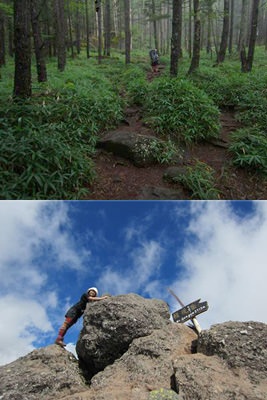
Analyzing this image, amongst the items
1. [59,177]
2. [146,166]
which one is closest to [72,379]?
[59,177]

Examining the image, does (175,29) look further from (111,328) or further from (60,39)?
(111,328)

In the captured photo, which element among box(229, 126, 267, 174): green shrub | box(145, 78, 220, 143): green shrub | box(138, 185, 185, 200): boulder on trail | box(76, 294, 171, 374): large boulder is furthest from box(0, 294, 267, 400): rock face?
box(145, 78, 220, 143): green shrub

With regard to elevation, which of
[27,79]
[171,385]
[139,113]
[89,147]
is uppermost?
[27,79]

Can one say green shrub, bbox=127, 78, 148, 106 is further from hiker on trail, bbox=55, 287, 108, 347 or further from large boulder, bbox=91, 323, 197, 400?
large boulder, bbox=91, 323, 197, 400

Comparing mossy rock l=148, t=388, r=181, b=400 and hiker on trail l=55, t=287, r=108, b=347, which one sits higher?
mossy rock l=148, t=388, r=181, b=400

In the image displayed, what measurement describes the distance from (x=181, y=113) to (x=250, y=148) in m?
2.09

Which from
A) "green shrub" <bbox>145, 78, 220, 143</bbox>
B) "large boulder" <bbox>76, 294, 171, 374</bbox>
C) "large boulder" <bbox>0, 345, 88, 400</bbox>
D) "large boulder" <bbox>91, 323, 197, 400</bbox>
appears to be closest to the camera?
"large boulder" <bbox>91, 323, 197, 400</bbox>

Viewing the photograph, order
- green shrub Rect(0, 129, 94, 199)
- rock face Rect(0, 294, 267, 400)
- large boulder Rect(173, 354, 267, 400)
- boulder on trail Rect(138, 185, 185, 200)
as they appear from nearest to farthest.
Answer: large boulder Rect(173, 354, 267, 400) < rock face Rect(0, 294, 267, 400) < green shrub Rect(0, 129, 94, 199) < boulder on trail Rect(138, 185, 185, 200)

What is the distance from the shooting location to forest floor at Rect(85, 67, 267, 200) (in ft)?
16.5

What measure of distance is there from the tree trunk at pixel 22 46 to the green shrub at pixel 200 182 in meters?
4.18

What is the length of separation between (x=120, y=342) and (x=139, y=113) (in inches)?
242

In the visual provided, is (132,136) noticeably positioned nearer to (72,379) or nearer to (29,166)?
(29,166)

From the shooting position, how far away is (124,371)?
352 cm

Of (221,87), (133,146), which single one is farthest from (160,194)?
(221,87)
